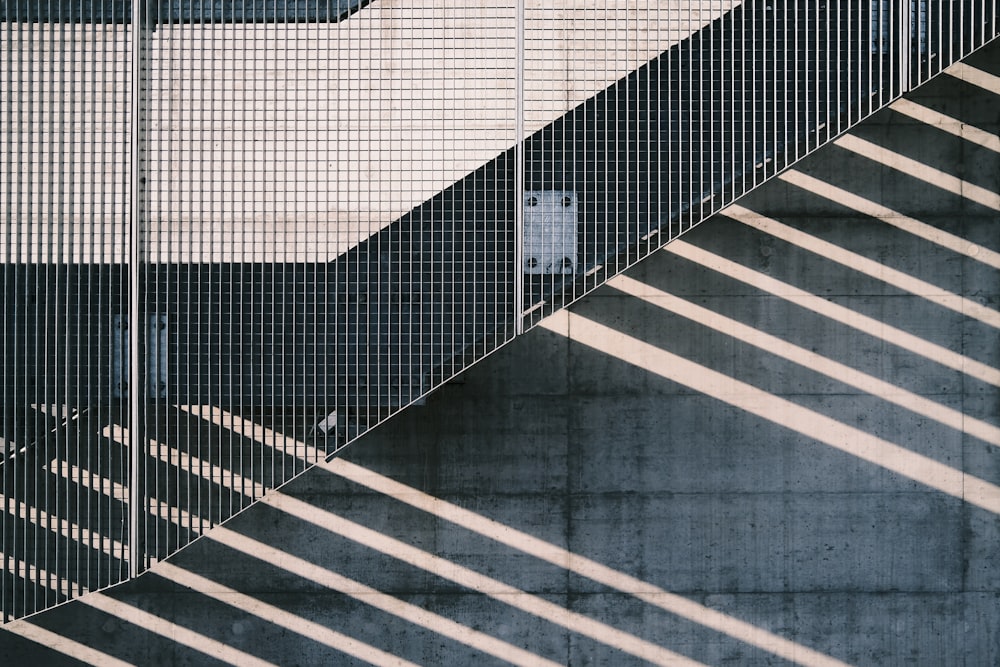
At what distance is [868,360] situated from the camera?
9.60m

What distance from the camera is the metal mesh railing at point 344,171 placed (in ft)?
25.5

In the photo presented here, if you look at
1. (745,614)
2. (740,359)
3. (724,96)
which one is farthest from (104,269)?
(745,614)

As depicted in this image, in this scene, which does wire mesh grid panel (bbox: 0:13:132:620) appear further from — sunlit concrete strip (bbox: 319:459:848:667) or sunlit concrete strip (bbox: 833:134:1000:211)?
sunlit concrete strip (bbox: 833:134:1000:211)

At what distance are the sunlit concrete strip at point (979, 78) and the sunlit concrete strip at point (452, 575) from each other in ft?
24.3

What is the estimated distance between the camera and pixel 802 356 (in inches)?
378

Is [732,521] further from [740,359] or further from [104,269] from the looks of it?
[104,269]

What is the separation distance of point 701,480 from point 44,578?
6930 millimetres

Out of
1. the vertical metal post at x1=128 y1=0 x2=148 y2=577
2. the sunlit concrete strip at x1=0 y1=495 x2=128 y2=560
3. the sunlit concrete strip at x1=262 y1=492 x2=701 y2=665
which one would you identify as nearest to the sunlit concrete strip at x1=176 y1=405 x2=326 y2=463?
the vertical metal post at x1=128 y1=0 x2=148 y2=577

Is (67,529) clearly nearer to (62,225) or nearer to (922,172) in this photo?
(62,225)

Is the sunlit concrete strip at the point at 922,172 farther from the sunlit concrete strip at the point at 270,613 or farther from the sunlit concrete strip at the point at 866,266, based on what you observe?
Result: the sunlit concrete strip at the point at 270,613

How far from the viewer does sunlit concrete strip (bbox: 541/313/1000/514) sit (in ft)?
31.5

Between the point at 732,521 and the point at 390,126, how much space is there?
583cm

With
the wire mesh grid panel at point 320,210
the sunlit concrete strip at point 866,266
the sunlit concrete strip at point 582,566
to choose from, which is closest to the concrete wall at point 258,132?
the wire mesh grid panel at point 320,210

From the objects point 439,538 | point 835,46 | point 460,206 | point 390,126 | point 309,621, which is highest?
point 835,46
